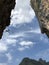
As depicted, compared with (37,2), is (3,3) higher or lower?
higher

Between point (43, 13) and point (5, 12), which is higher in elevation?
point (5, 12)

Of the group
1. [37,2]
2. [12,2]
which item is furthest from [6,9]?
[37,2]

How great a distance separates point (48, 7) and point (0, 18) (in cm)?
1884

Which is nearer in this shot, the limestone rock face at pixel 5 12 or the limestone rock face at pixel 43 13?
the limestone rock face at pixel 5 12

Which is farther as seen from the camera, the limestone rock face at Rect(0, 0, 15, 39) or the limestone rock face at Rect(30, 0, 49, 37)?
the limestone rock face at Rect(30, 0, 49, 37)

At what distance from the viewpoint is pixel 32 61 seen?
39531 millimetres

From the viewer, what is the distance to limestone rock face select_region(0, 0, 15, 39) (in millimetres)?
14425

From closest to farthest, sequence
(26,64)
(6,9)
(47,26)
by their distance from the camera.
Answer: (6,9)
(47,26)
(26,64)

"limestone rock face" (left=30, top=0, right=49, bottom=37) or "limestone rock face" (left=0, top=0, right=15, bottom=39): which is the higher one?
"limestone rock face" (left=0, top=0, right=15, bottom=39)

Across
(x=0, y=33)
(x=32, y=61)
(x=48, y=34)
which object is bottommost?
(x=32, y=61)

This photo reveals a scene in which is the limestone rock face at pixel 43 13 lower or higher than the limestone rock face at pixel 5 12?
lower

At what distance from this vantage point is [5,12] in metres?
15.2

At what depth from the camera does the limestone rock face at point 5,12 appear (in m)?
14.4

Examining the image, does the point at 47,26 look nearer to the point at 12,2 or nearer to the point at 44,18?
the point at 44,18
